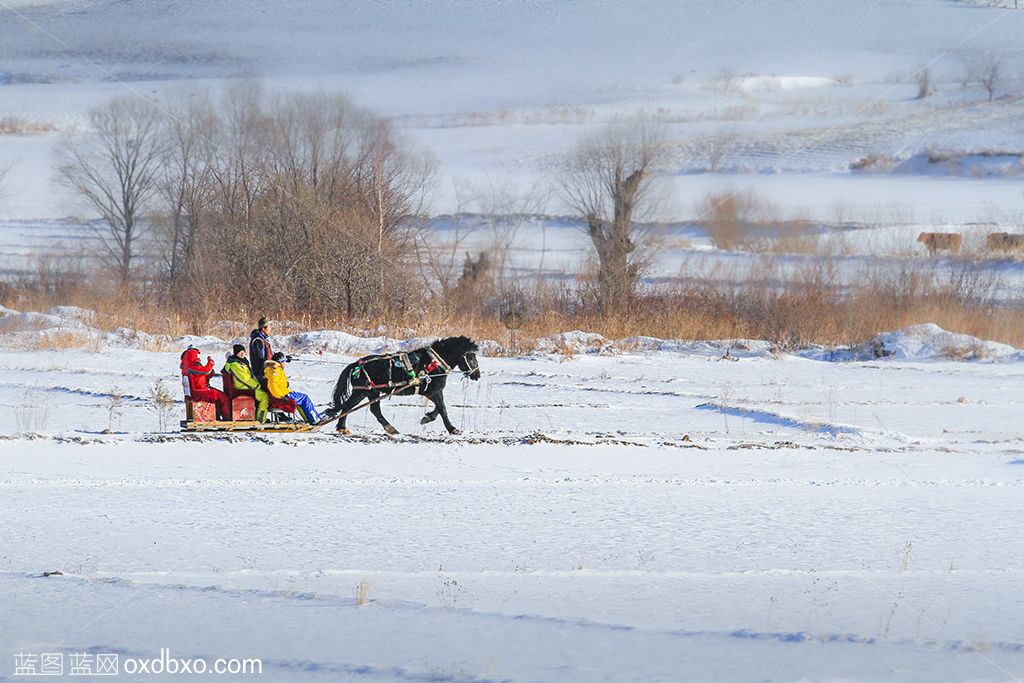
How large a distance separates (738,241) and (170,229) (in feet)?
58.0

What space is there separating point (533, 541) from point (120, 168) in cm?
3108

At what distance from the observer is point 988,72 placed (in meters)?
60.2

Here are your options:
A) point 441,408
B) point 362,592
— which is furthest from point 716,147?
point 362,592

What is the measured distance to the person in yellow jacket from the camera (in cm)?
1121

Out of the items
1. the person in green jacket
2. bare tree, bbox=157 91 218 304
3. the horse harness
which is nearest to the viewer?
the person in green jacket

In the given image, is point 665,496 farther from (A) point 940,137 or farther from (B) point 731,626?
(A) point 940,137

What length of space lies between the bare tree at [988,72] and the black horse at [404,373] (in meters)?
54.7

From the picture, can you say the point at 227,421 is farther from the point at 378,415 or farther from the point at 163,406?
the point at 163,406

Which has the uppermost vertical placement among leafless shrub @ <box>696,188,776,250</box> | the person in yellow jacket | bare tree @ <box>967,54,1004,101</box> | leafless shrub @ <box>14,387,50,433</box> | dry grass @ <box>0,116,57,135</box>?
bare tree @ <box>967,54,1004,101</box>

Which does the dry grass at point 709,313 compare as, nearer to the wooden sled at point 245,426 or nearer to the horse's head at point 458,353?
the horse's head at point 458,353

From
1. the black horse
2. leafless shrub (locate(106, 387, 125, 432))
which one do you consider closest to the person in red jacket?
the black horse

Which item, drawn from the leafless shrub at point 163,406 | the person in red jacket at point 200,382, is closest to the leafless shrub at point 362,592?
the person in red jacket at point 200,382

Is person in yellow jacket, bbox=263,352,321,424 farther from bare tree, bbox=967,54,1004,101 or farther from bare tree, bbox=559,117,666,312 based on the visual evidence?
bare tree, bbox=967,54,1004,101

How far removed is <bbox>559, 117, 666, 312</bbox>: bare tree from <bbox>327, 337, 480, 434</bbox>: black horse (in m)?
15.7
